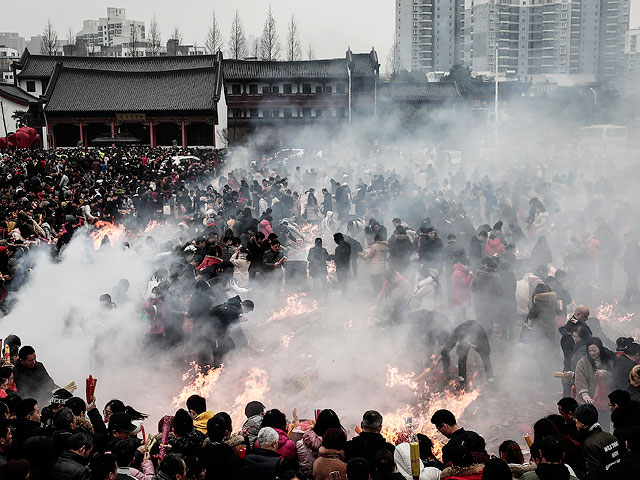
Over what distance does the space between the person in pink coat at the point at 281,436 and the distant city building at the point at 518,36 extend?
35726 mm

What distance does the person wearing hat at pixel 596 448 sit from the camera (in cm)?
471

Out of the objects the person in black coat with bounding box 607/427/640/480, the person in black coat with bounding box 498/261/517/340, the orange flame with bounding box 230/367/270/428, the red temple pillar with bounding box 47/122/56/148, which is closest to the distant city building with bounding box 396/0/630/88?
the person in black coat with bounding box 498/261/517/340

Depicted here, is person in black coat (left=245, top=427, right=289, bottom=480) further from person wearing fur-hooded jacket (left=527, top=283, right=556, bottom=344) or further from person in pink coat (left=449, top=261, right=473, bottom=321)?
person in pink coat (left=449, top=261, right=473, bottom=321)

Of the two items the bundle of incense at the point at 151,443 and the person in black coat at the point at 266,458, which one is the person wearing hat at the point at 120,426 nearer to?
the bundle of incense at the point at 151,443

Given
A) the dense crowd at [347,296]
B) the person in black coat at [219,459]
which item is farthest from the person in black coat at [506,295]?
the person in black coat at [219,459]

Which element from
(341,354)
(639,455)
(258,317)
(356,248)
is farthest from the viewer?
(356,248)

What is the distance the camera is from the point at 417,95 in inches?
2025

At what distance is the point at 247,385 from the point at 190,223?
23.1 feet

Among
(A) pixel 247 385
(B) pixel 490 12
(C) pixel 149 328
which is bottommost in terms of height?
(A) pixel 247 385

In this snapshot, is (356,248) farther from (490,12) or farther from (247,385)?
(490,12)

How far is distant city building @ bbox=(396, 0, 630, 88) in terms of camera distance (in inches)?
1633

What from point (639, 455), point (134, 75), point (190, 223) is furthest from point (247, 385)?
point (134, 75)

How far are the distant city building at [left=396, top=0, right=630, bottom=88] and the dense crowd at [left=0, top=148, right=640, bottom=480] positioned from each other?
24805 millimetres

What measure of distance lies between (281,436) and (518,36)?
81.3 metres
